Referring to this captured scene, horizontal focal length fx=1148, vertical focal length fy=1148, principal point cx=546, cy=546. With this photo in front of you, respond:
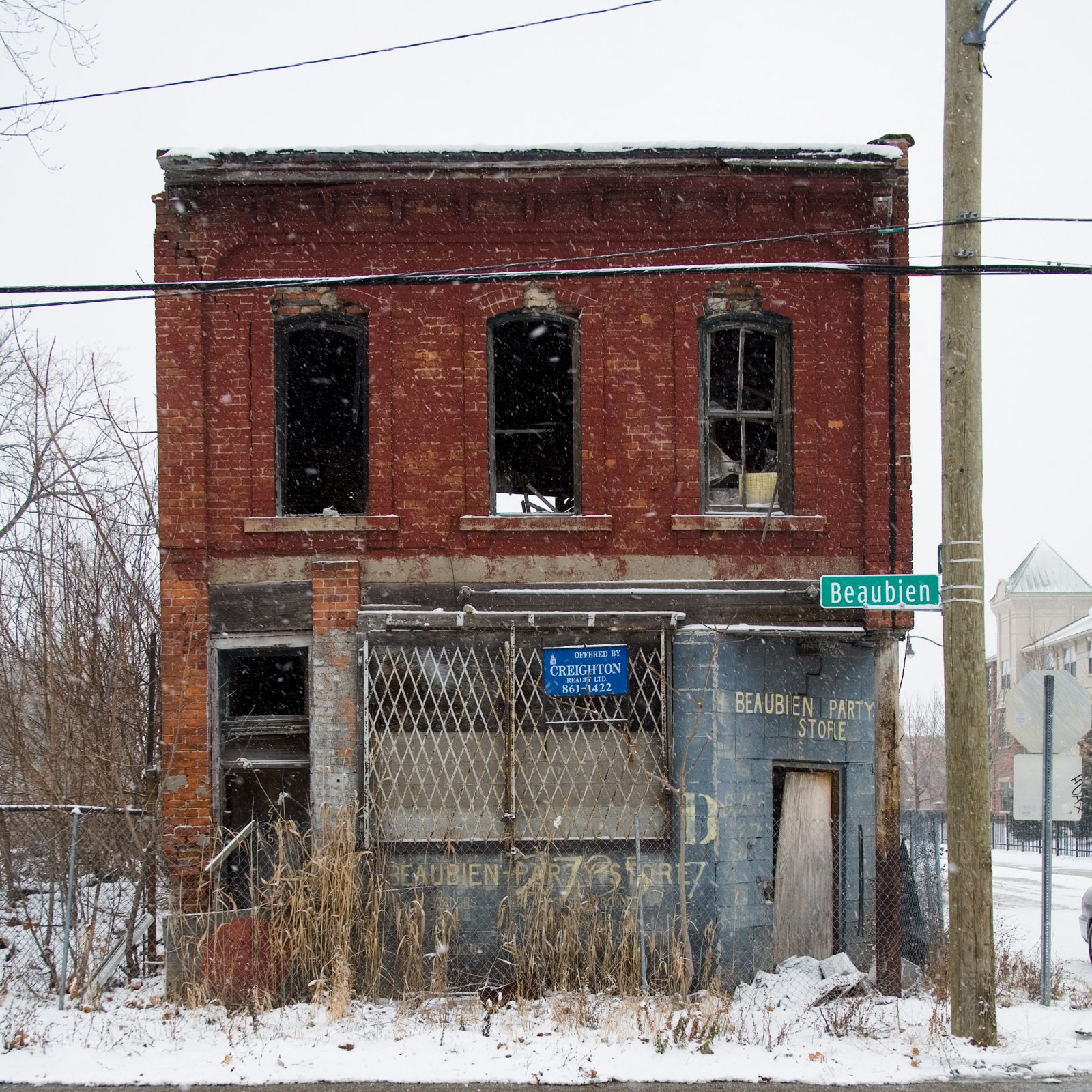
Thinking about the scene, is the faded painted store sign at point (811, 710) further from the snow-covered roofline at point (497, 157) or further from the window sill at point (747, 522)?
the snow-covered roofline at point (497, 157)

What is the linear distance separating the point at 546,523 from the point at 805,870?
167 inches

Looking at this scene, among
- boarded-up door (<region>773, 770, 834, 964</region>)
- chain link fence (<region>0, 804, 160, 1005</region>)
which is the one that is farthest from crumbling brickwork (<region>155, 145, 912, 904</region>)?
boarded-up door (<region>773, 770, 834, 964</region>)

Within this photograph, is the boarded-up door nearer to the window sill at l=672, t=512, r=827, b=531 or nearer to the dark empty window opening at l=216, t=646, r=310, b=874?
the window sill at l=672, t=512, r=827, b=531

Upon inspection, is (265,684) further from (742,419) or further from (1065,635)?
(1065,635)

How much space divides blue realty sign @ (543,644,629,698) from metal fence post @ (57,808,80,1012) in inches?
169

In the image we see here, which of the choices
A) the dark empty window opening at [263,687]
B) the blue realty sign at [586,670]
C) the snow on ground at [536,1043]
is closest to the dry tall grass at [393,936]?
the snow on ground at [536,1043]

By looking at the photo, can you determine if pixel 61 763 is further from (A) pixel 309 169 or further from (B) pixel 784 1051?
(B) pixel 784 1051

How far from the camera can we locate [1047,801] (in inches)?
384

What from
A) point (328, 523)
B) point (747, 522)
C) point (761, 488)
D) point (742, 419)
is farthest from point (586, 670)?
point (742, 419)

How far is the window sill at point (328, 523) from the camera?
1120cm

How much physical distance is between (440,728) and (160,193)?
19.6ft

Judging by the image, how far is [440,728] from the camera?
11.0 metres

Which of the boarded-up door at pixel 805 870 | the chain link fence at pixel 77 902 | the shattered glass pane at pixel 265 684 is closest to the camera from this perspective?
the chain link fence at pixel 77 902

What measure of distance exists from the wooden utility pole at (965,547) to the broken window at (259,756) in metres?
6.10
